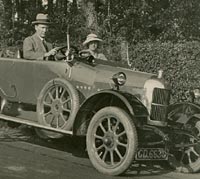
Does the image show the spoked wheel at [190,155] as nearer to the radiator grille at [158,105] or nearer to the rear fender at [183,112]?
the rear fender at [183,112]

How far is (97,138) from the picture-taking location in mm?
6574

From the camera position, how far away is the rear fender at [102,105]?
6246 mm

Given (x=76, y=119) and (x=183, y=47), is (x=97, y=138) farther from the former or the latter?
(x=183, y=47)

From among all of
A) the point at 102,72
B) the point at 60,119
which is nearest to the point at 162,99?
the point at 102,72

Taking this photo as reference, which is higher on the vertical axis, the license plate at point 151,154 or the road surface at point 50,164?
the license plate at point 151,154

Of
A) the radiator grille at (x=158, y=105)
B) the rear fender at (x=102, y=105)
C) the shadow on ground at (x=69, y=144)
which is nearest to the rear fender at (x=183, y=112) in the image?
the radiator grille at (x=158, y=105)

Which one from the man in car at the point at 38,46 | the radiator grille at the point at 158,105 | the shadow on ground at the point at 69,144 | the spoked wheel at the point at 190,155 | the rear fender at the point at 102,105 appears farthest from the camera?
the man in car at the point at 38,46

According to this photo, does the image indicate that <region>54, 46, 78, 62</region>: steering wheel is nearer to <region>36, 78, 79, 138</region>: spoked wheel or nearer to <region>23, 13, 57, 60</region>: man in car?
<region>23, 13, 57, 60</region>: man in car

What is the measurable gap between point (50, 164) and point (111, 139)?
3.07 feet

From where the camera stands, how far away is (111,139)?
6316 mm

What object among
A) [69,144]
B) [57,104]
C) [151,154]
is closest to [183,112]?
[151,154]

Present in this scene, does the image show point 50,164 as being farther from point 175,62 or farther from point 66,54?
point 175,62

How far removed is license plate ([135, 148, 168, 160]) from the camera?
613cm

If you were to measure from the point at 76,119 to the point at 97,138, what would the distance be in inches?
14.7
